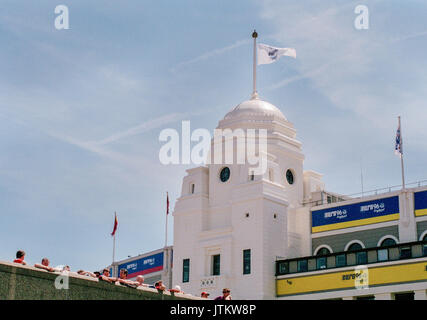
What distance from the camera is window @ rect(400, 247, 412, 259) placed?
174ft

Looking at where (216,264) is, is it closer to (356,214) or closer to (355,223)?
(355,223)

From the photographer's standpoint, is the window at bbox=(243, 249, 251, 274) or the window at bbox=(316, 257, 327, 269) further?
the window at bbox=(243, 249, 251, 274)

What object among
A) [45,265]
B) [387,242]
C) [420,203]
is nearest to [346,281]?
[387,242]

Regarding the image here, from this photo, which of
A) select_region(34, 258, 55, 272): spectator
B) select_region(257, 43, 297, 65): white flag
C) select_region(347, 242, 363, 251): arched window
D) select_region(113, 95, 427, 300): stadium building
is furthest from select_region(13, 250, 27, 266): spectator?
select_region(257, 43, 297, 65): white flag

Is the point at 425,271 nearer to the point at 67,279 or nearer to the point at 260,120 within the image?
the point at 260,120

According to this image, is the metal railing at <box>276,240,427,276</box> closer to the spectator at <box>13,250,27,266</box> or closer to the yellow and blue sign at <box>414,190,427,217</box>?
the yellow and blue sign at <box>414,190,427,217</box>

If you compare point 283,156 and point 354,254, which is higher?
point 283,156

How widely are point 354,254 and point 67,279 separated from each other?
36325 mm

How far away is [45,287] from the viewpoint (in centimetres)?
2294

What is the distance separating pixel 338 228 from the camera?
199 feet

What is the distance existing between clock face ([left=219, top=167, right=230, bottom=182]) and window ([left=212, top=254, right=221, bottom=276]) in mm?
6983

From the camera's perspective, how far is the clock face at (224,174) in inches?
2581

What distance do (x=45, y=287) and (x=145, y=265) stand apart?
2250 inches
